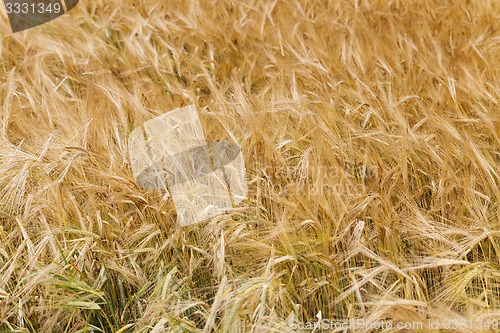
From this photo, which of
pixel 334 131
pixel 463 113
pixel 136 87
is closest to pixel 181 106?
pixel 136 87

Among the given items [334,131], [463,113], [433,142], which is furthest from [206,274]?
[463,113]

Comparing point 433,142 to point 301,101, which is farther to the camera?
point 301,101

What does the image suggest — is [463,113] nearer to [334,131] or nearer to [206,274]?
[334,131]

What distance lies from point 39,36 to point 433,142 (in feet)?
6.05

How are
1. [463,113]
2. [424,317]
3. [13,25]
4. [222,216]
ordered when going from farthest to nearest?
[13,25] < [463,113] < [222,216] < [424,317]

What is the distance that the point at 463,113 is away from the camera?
1793mm

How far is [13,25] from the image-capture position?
121 inches

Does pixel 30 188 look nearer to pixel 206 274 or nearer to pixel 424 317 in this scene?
pixel 206 274

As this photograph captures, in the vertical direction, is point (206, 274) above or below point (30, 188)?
below

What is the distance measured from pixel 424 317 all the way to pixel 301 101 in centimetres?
82

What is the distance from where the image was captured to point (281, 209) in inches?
56.2

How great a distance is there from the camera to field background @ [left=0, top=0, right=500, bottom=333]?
126 centimetres

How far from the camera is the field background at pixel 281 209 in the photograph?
4.12 feet

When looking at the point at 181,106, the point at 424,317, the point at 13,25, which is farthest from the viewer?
the point at 13,25
